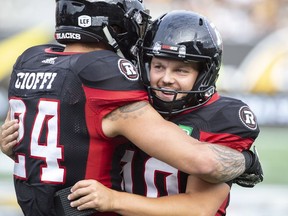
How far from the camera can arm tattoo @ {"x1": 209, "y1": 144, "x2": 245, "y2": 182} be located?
3066mm

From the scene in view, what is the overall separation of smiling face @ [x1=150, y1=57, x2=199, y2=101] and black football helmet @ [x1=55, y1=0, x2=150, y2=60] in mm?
173

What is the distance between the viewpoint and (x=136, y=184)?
3.31 m

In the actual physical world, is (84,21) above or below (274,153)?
above

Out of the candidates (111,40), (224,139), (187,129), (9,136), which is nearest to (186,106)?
(187,129)

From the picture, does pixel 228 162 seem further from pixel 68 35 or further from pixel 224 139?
pixel 68 35

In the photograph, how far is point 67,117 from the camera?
3.09m

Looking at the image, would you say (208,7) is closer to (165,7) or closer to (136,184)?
(165,7)

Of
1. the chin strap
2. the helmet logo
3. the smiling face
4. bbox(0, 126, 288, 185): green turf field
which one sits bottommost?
bbox(0, 126, 288, 185): green turf field

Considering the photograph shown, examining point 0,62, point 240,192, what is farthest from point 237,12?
point 0,62

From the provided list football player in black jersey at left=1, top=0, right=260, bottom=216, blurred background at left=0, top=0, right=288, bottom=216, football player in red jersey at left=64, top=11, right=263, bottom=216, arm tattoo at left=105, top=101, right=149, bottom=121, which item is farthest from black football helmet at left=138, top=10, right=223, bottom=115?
blurred background at left=0, top=0, right=288, bottom=216

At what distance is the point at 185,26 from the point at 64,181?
2.80 ft

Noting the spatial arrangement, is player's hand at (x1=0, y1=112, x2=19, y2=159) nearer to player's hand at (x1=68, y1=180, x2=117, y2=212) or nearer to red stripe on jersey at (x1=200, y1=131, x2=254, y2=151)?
player's hand at (x1=68, y1=180, x2=117, y2=212)

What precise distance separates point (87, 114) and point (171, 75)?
43cm

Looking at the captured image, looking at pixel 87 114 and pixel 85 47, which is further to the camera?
pixel 85 47
